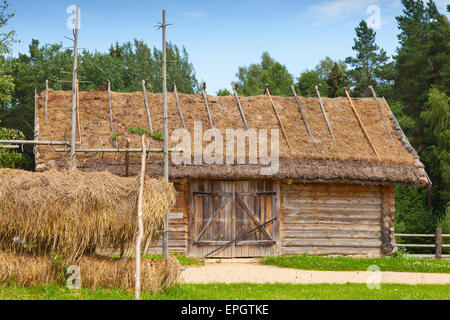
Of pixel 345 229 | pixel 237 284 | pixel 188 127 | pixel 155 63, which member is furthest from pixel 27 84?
pixel 237 284

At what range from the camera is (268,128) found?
54.4 ft

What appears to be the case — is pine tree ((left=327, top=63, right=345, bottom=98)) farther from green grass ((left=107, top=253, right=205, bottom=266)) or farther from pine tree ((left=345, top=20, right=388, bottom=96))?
green grass ((left=107, top=253, right=205, bottom=266))

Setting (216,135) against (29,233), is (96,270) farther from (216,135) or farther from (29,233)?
(216,135)

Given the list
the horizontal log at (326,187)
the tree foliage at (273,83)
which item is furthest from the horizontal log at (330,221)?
the tree foliage at (273,83)

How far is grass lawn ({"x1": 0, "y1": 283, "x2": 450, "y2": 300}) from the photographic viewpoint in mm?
8258

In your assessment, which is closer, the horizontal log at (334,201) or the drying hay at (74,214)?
the drying hay at (74,214)

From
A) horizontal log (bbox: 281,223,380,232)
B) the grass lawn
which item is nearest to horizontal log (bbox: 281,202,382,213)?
horizontal log (bbox: 281,223,380,232)

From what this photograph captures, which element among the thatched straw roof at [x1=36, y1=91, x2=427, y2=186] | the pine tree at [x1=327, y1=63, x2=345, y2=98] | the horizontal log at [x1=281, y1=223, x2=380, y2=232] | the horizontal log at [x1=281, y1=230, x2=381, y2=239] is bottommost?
the horizontal log at [x1=281, y1=230, x2=381, y2=239]

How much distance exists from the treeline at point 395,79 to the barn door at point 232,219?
13.8 m

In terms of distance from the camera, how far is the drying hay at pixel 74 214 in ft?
28.5

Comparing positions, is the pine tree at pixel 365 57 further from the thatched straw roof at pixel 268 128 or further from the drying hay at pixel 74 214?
the drying hay at pixel 74 214

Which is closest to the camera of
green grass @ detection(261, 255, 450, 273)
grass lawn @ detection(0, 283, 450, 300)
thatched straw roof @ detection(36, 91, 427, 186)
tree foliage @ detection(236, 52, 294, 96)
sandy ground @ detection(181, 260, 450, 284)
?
grass lawn @ detection(0, 283, 450, 300)

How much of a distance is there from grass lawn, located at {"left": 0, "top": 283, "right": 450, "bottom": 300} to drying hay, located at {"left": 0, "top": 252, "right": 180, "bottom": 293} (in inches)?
7.5

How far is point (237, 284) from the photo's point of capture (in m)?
10.0
